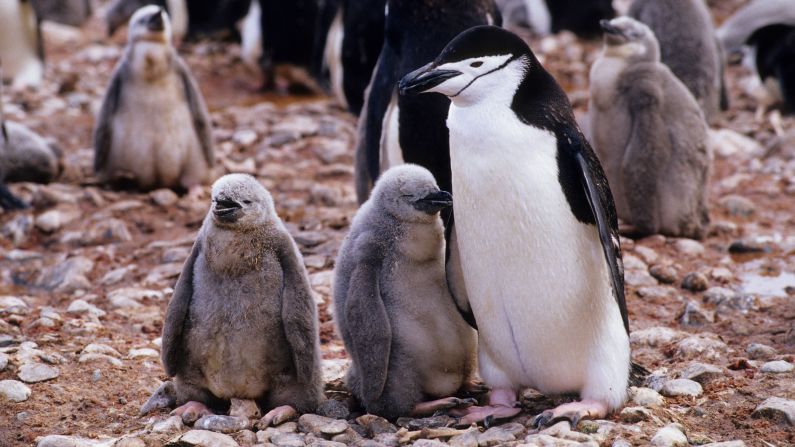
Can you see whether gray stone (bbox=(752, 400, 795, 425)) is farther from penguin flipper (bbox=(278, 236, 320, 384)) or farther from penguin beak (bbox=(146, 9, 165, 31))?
penguin beak (bbox=(146, 9, 165, 31))

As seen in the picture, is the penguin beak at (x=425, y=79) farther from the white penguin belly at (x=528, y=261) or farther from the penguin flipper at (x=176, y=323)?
the penguin flipper at (x=176, y=323)

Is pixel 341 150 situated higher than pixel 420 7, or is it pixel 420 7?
pixel 420 7

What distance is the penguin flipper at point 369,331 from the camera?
3.79m

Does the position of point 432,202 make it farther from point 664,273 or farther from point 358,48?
point 358,48

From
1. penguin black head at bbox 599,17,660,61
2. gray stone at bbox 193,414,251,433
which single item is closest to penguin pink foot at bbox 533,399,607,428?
gray stone at bbox 193,414,251,433

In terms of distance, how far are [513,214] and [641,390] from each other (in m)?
0.85

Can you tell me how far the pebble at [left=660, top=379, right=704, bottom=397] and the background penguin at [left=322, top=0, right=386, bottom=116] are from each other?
5.26 metres

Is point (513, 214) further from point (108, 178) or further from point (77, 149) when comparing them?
point (77, 149)

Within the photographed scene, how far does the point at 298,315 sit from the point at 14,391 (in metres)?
1.12

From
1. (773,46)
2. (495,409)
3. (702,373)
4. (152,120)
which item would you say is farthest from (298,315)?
(773,46)

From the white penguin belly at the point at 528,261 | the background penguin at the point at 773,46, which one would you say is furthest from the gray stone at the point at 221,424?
the background penguin at the point at 773,46

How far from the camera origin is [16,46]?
11109 mm

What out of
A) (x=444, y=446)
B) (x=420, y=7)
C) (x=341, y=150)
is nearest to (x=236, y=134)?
(x=341, y=150)

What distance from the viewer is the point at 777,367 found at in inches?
168
